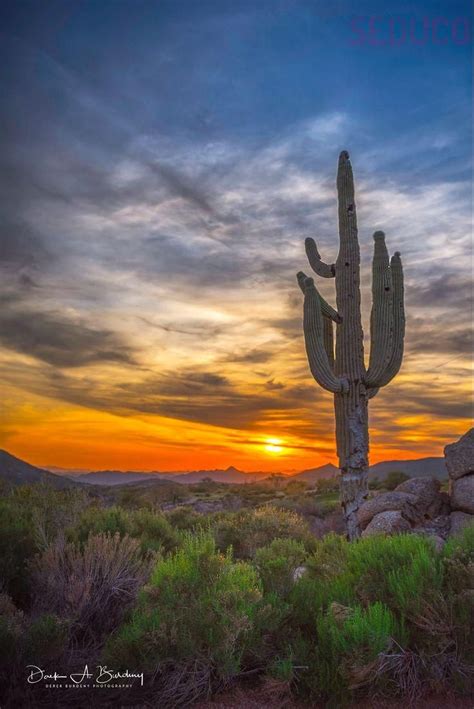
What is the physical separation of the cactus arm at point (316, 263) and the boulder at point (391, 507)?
700 cm

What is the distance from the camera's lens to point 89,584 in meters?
7.74

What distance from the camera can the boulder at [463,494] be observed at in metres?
14.5

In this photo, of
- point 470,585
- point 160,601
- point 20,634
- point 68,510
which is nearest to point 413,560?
point 470,585

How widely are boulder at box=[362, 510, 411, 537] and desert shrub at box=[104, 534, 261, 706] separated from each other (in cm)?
793

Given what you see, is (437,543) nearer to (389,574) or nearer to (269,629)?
(389,574)

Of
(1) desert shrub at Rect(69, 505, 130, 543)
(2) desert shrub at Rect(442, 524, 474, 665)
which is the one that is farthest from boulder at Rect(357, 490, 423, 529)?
(2) desert shrub at Rect(442, 524, 474, 665)

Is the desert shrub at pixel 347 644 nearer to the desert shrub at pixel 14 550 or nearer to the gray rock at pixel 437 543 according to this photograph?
the gray rock at pixel 437 543

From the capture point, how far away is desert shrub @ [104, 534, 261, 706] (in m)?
6.02

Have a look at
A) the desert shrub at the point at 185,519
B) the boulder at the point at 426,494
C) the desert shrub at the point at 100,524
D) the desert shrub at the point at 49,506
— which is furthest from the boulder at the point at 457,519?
the desert shrub at the point at 49,506

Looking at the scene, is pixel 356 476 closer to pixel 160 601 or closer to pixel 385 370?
pixel 385 370

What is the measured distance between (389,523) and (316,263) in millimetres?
8624

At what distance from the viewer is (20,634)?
6.01 meters

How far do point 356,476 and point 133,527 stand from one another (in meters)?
7.44

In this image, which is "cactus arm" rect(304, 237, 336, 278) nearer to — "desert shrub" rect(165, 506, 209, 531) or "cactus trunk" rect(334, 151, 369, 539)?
"cactus trunk" rect(334, 151, 369, 539)
